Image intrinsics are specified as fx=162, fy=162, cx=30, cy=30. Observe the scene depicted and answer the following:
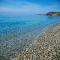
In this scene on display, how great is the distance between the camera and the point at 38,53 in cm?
481

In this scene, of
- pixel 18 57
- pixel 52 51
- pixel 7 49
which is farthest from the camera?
pixel 7 49

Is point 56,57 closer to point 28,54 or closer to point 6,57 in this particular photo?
point 28,54

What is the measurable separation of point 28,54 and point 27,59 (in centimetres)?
42

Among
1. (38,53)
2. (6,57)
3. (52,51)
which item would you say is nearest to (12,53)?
(6,57)

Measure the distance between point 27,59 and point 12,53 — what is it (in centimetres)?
84

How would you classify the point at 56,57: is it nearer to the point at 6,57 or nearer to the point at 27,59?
the point at 27,59

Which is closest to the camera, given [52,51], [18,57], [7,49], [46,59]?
[46,59]

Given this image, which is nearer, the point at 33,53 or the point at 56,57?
the point at 56,57

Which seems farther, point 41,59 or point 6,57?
point 6,57

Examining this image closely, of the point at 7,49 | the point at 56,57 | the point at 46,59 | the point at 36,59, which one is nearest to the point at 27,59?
the point at 36,59

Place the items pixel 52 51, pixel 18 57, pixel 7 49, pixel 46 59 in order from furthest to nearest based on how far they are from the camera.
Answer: pixel 7 49
pixel 52 51
pixel 18 57
pixel 46 59

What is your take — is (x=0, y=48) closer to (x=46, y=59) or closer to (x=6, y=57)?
(x=6, y=57)

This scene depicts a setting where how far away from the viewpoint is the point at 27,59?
436 cm

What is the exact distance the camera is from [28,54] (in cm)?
477
